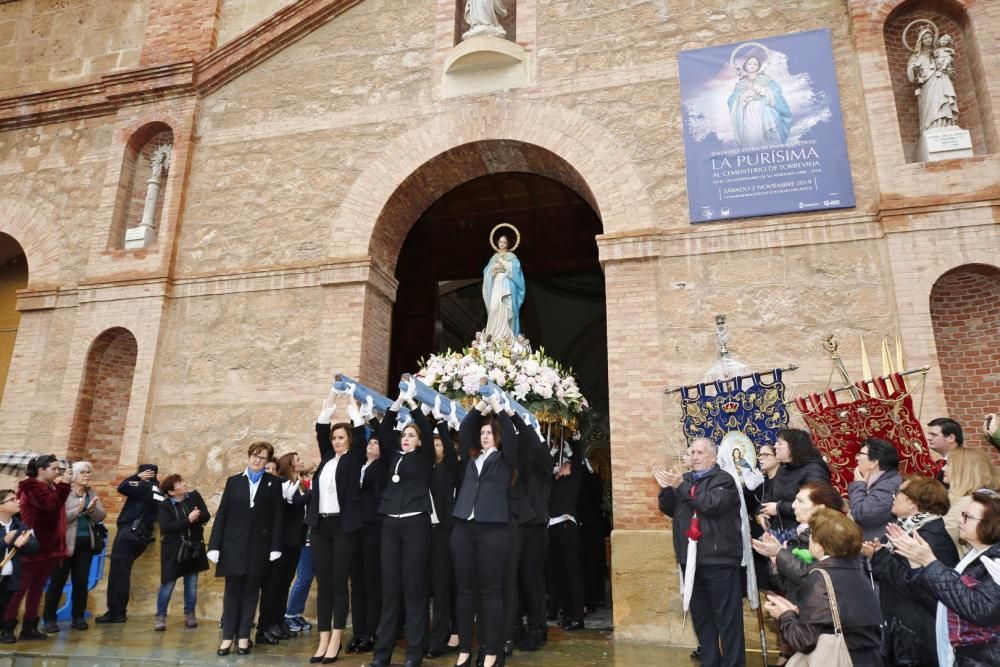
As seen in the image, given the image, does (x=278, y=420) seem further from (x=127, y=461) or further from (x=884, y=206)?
→ (x=884, y=206)

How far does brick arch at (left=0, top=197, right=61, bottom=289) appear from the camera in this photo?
11.4m

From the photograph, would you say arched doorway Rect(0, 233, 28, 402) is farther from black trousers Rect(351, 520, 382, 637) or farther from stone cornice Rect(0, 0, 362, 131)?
black trousers Rect(351, 520, 382, 637)

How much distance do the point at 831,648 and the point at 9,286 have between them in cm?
1445

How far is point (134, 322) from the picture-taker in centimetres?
1033

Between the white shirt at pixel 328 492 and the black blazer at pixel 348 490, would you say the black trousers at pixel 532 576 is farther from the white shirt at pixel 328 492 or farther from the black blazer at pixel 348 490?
the white shirt at pixel 328 492

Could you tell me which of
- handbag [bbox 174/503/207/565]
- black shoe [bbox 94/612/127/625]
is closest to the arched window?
handbag [bbox 174/503/207/565]

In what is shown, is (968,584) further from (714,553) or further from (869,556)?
(714,553)

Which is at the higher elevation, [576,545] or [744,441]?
[744,441]

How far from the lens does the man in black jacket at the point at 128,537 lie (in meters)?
7.95

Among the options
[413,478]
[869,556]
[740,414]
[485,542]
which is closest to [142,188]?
[413,478]

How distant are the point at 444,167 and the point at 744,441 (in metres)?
5.81

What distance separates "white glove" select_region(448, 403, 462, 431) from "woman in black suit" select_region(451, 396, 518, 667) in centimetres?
77

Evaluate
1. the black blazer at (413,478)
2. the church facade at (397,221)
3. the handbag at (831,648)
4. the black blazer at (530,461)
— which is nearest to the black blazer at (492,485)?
the black blazer at (530,461)

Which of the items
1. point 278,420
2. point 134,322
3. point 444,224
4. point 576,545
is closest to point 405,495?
point 576,545
